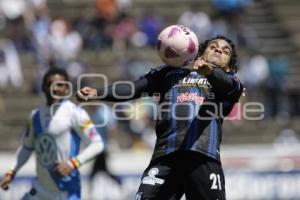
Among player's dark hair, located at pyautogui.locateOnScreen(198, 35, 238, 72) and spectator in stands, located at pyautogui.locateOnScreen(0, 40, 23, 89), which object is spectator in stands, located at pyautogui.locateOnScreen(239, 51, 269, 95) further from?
player's dark hair, located at pyautogui.locateOnScreen(198, 35, 238, 72)

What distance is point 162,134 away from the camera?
8672 millimetres

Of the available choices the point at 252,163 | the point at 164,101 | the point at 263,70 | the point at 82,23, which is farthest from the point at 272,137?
the point at 164,101

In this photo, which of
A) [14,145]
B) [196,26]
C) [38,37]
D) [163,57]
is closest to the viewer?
[163,57]

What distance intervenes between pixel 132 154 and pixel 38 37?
13.5 ft

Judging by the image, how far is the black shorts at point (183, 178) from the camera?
8.51 metres

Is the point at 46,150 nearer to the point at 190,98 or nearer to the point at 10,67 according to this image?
the point at 190,98

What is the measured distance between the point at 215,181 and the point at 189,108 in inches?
26.5

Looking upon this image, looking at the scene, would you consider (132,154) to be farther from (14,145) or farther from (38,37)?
(38,37)

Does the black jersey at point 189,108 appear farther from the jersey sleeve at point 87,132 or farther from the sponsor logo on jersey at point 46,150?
the sponsor logo on jersey at point 46,150

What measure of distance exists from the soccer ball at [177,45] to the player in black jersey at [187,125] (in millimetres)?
116

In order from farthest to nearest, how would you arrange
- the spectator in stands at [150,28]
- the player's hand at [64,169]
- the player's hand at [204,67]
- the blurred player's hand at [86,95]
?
the spectator in stands at [150,28], the player's hand at [64,169], the blurred player's hand at [86,95], the player's hand at [204,67]

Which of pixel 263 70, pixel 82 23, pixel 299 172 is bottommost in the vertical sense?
pixel 299 172

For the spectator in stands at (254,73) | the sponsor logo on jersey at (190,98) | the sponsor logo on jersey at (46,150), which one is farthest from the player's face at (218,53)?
the spectator in stands at (254,73)

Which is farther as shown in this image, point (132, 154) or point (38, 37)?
point (38, 37)
